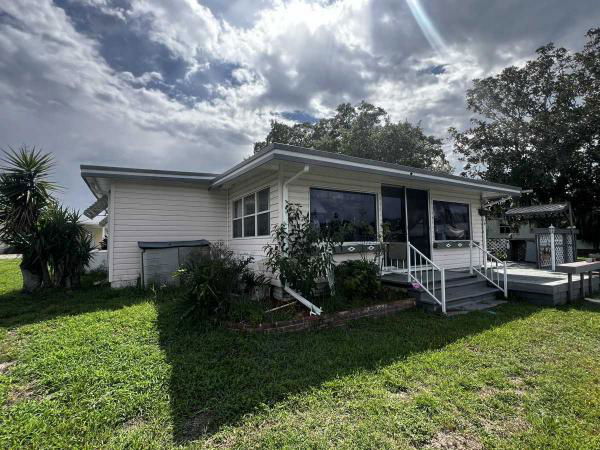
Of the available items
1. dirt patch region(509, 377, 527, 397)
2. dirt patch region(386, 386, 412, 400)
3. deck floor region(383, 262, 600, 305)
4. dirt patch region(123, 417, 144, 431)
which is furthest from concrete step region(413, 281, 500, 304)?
dirt patch region(123, 417, 144, 431)

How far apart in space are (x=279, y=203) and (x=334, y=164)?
123cm

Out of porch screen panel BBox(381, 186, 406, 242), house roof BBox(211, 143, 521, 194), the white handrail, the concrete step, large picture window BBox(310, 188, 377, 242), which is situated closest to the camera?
the white handrail

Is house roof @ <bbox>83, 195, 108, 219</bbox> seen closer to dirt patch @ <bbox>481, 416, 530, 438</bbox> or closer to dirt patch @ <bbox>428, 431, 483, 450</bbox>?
dirt patch @ <bbox>428, 431, 483, 450</bbox>

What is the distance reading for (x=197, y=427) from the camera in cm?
214

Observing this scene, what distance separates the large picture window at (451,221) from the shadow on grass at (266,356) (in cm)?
311

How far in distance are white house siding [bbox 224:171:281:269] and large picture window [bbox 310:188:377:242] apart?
751 millimetres

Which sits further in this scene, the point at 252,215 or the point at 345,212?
the point at 252,215

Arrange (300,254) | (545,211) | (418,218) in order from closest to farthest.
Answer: (300,254)
(418,218)
(545,211)

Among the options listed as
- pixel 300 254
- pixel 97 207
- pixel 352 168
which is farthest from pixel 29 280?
pixel 352 168

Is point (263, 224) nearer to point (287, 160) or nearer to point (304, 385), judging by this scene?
point (287, 160)

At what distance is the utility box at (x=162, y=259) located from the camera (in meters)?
6.93

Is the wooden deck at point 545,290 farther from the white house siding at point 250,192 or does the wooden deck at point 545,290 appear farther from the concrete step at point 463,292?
the white house siding at point 250,192

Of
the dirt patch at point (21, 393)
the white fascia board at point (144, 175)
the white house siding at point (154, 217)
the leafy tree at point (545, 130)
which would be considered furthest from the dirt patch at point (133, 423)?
the leafy tree at point (545, 130)

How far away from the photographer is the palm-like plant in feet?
22.5
